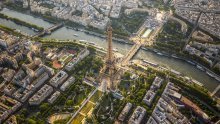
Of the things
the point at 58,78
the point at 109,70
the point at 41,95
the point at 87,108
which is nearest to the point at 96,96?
the point at 87,108

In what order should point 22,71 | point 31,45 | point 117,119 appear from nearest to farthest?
1. point 117,119
2. point 22,71
3. point 31,45

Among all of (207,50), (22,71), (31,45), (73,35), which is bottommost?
(22,71)

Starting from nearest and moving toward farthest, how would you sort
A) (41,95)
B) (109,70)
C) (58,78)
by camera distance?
(41,95)
(58,78)
(109,70)

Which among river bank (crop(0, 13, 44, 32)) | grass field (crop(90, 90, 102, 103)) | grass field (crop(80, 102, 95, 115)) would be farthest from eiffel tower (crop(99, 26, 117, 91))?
river bank (crop(0, 13, 44, 32))

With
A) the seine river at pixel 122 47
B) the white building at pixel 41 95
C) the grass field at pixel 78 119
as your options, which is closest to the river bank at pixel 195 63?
the seine river at pixel 122 47

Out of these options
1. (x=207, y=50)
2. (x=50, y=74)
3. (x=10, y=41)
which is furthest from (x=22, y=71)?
(x=207, y=50)

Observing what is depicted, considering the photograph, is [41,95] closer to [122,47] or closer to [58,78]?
[58,78]

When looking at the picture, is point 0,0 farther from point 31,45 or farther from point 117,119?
point 117,119

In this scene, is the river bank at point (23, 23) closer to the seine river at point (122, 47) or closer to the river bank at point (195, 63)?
the seine river at point (122, 47)
